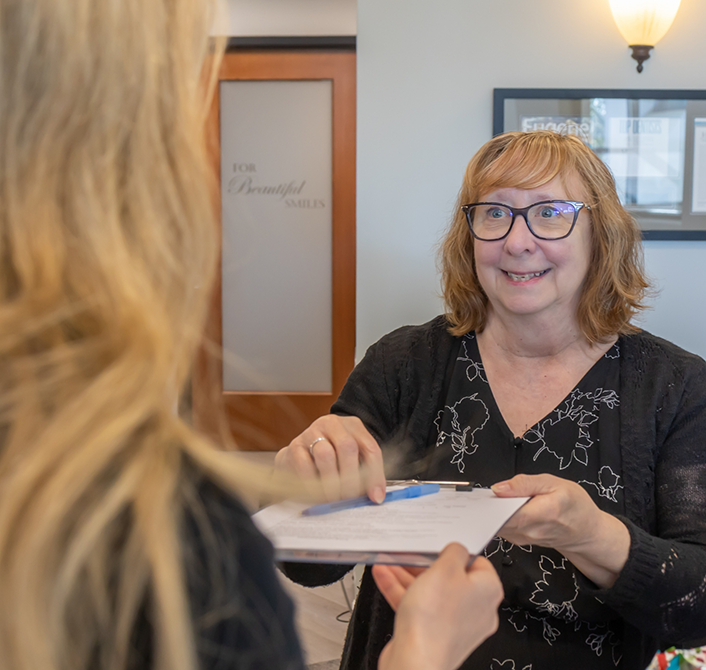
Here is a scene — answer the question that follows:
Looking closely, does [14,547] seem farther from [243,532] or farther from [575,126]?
[575,126]

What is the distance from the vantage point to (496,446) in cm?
138

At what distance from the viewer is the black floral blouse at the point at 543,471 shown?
121 centimetres

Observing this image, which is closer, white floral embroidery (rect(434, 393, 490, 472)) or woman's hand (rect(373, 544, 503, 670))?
woman's hand (rect(373, 544, 503, 670))

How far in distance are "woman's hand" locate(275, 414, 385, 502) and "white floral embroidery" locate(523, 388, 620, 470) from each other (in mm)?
397

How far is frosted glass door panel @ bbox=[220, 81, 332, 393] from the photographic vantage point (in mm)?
4016

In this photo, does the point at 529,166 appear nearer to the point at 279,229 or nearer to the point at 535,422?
the point at 535,422

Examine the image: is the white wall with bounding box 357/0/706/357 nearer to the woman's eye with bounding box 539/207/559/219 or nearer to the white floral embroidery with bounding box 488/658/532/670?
the woman's eye with bounding box 539/207/559/219

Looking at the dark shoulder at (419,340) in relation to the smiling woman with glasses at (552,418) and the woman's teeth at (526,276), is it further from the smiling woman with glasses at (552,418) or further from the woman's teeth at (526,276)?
the woman's teeth at (526,276)

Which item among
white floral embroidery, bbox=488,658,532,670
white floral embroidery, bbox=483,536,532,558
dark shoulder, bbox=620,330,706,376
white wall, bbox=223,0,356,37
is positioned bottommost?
white floral embroidery, bbox=488,658,532,670

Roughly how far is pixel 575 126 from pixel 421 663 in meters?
2.34

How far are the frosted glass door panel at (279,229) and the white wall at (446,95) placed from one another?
1.43 meters

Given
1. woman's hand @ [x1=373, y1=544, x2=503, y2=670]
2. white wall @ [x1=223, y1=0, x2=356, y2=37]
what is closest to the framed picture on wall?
white wall @ [x1=223, y1=0, x2=356, y2=37]

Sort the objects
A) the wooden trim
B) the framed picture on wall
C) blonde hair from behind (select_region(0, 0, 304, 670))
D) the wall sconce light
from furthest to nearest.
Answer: the wooden trim, the framed picture on wall, the wall sconce light, blonde hair from behind (select_region(0, 0, 304, 670))

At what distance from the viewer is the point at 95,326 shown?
1.59 ft
